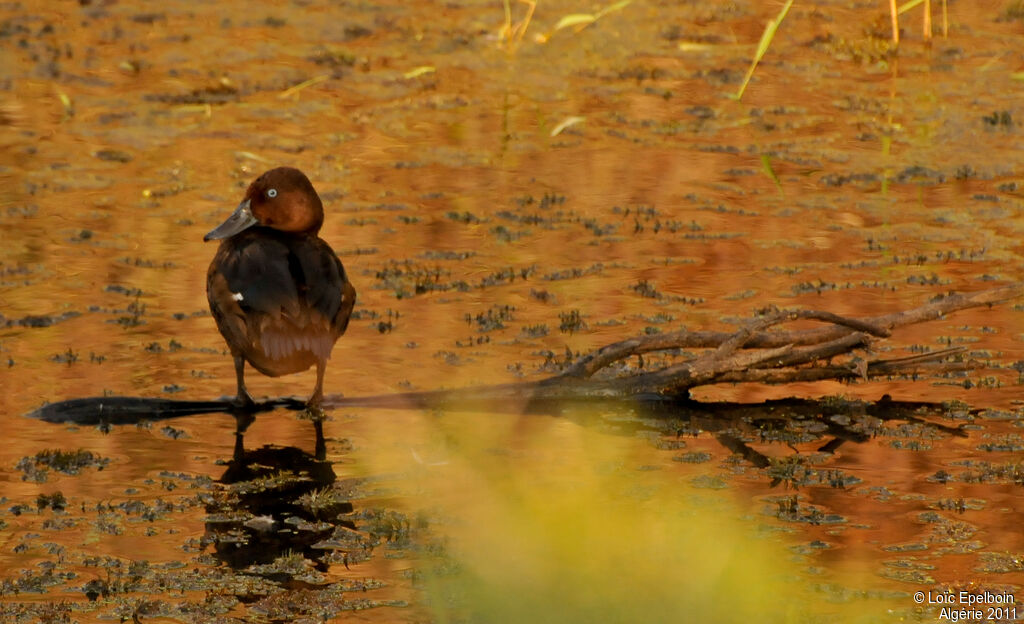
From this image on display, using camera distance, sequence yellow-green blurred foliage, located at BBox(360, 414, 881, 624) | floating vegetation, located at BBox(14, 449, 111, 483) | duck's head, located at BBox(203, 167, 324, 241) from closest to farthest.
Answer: yellow-green blurred foliage, located at BBox(360, 414, 881, 624) → floating vegetation, located at BBox(14, 449, 111, 483) → duck's head, located at BBox(203, 167, 324, 241)

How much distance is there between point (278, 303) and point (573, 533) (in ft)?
12.0

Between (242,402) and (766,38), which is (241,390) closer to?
(242,402)

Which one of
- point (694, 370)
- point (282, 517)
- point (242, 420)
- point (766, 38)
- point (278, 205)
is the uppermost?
point (766, 38)

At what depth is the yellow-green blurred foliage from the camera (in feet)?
8.95

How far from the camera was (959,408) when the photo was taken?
6.34m

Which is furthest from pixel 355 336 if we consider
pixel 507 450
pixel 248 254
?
pixel 507 450

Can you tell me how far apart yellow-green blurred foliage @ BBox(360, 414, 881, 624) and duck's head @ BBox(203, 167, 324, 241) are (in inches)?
48.7

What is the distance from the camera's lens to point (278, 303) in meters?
6.17

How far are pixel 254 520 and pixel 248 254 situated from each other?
1.60 m

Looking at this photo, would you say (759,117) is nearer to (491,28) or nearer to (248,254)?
(491,28)

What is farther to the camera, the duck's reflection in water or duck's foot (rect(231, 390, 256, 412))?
duck's foot (rect(231, 390, 256, 412))

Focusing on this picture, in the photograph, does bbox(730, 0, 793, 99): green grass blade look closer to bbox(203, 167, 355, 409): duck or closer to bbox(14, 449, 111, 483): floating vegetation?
bbox(203, 167, 355, 409): duck

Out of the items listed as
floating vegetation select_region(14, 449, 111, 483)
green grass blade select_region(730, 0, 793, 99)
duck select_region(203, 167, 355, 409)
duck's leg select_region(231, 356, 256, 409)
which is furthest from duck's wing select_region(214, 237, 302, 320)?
green grass blade select_region(730, 0, 793, 99)

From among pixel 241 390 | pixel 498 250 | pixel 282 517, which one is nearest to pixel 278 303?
pixel 241 390
